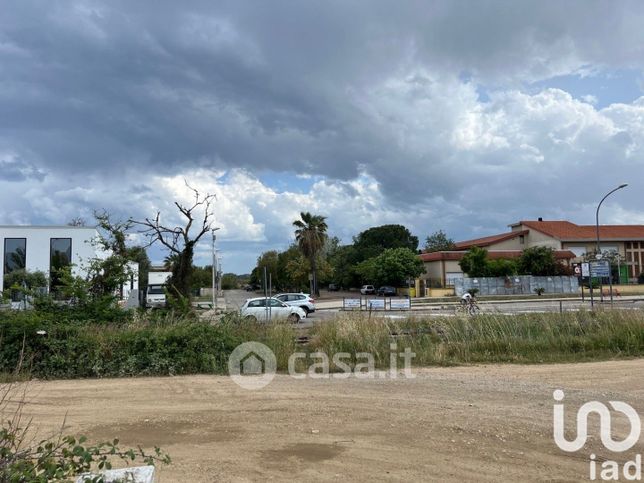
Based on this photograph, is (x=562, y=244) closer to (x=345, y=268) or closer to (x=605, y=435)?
(x=345, y=268)

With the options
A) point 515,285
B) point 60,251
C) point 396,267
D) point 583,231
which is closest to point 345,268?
point 396,267

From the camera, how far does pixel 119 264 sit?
55.1 ft

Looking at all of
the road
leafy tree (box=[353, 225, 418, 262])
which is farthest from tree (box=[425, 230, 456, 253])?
the road

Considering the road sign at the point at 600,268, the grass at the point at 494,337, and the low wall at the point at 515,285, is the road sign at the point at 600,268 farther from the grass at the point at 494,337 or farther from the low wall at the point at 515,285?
the low wall at the point at 515,285

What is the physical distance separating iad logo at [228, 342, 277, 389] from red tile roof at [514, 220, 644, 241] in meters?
73.3

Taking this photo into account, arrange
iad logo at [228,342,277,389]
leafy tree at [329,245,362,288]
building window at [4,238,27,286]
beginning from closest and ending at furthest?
iad logo at [228,342,277,389]
building window at [4,238,27,286]
leafy tree at [329,245,362,288]

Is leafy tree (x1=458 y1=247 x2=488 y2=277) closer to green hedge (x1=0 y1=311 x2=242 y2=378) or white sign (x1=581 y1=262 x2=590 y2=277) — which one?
white sign (x1=581 y1=262 x2=590 y2=277)

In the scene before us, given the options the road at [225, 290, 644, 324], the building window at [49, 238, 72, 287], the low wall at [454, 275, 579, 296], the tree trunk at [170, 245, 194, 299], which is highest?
the building window at [49, 238, 72, 287]

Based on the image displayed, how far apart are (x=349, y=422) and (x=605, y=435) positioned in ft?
10.2

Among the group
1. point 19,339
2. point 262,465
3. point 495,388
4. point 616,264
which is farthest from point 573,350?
point 616,264

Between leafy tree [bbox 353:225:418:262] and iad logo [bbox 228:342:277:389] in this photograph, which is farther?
leafy tree [bbox 353:225:418:262]

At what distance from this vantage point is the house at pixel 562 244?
69.1 meters

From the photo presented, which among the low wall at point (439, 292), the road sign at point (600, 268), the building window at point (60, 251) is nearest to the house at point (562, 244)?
the low wall at point (439, 292)

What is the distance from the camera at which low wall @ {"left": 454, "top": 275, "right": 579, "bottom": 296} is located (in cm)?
5700
